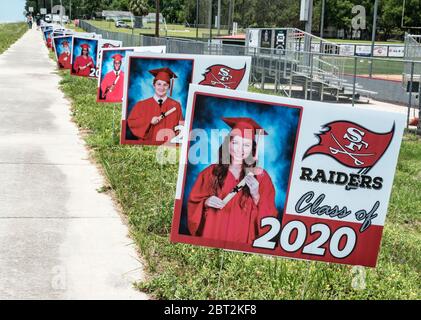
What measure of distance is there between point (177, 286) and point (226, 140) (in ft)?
4.08

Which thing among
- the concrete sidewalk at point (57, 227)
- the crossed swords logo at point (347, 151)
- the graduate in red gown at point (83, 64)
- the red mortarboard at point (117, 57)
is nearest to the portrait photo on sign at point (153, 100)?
the concrete sidewalk at point (57, 227)

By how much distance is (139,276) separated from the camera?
5.25 m

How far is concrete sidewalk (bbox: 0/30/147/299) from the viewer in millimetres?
4992

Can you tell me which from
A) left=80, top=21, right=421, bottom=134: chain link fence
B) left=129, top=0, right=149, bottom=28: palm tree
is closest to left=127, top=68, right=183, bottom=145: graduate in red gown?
left=80, top=21, right=421, bottom=134: chain link fence

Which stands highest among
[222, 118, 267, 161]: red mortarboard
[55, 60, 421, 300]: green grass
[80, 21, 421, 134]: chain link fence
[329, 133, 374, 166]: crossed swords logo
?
[222, 118, 267, 161]: red mortarboard

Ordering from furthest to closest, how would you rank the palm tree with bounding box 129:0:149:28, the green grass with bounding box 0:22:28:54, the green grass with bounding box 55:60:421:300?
1. the palm tree with bounding box 129:0:149:28
2. the green grass with bounding box 0:22:28:54
3. the green grass with bounding box 55:60:421:300

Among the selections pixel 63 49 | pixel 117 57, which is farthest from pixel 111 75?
pixel 63 49

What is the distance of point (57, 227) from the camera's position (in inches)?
255

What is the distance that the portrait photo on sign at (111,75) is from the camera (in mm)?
11539

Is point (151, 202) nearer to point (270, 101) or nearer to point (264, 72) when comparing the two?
point (270, 101)

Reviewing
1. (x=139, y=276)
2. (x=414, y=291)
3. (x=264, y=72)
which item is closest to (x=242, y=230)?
(x=139, y=276)

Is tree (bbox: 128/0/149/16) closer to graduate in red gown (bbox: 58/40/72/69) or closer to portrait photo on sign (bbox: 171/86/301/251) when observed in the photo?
graduate in red gown (bbox: 58/40/72/69)

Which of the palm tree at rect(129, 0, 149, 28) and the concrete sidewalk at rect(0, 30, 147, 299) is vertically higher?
the palm tree at rect(129, 0, 149, 28)

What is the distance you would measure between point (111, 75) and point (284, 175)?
776 cm
